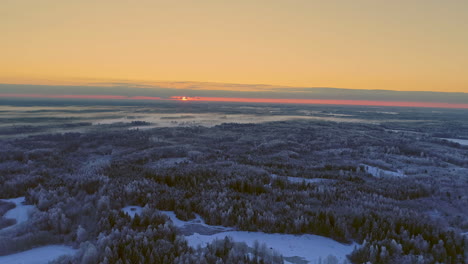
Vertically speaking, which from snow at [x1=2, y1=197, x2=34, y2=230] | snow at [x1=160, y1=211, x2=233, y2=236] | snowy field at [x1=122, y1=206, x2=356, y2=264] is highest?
snowy field at [x1=122, y1=206, x2=356, y2=264]

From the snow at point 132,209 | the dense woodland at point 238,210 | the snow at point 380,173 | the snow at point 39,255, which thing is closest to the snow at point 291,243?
the dense woodland at point 238,210

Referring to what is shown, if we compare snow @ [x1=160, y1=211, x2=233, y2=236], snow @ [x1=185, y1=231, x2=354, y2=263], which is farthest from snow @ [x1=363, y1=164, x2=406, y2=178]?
snow @ [x1=160, y1=211, x2=233, y2=236]

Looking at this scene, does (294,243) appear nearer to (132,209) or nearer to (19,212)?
(132,209)

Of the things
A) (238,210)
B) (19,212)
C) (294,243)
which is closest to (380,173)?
(238,210)

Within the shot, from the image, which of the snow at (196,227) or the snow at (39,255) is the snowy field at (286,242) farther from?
the snow at (39,255)

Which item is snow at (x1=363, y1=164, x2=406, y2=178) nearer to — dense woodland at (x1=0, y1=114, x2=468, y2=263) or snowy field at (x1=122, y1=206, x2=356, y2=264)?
dense woodland at (x1=0, y1=114, x2=468, y2=263)
